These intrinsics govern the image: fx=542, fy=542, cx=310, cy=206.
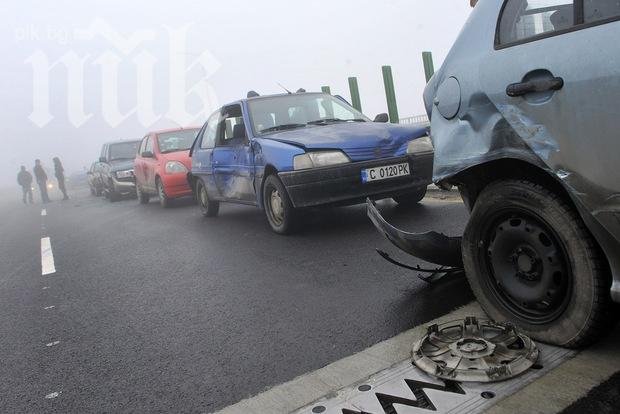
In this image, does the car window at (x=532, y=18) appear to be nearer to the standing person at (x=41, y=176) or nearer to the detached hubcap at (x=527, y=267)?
the detached hubcap at (x=527, y=267)

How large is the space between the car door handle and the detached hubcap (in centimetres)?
59

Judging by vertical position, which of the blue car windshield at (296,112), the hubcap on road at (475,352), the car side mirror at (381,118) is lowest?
the hubcap on road at (475,352)

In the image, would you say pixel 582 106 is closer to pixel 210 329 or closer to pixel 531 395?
pixel 531 395

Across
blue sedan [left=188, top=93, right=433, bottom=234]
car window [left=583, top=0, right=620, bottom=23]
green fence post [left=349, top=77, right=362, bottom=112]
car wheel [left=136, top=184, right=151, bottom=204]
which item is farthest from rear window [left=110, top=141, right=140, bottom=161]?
car window [left=583, top=0, right=620, bottom=23]

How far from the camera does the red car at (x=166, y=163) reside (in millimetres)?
11516

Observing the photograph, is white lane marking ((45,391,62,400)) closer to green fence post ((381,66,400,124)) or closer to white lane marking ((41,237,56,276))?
white lane marking ((41,237,56,276))

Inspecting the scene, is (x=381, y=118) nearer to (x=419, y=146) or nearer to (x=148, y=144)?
(x=419, y=146)

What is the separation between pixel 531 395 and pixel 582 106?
1201 mm

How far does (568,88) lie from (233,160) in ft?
17.7

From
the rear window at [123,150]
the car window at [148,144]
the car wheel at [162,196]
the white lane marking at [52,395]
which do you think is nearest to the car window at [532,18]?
the white lane marking at [52,395]

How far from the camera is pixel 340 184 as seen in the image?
5715mm

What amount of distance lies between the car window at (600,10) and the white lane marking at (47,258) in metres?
5.99

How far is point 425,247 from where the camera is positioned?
3.32 meters

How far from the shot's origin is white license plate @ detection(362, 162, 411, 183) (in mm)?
5762
